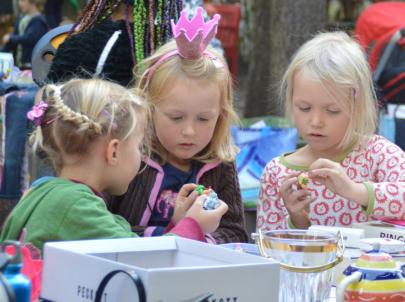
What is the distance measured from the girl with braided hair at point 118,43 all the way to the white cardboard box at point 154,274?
51.7 inches

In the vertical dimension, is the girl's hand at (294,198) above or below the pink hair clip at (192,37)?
below

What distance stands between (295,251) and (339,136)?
3.61 ft

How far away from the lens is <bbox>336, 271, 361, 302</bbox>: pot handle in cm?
217

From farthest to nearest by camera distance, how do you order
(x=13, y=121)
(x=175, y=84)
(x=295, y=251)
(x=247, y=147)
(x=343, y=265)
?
(x=247, y=147)
(x=13, y=121)
(x=175, y=84)
(x=343, y=265)
(x=295, y=251)

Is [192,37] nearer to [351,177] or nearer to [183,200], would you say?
[183,200]

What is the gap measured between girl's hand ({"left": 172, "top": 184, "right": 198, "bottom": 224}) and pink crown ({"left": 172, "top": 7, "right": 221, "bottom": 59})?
1.60 ft

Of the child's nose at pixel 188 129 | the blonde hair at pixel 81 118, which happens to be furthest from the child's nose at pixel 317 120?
the blonde hair at pixel 81 118

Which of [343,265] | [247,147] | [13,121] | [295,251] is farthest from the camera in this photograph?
[247,147]

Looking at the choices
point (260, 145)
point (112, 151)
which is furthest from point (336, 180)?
point (260, 145)

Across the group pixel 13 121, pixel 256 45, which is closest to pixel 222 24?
pixel 256 45

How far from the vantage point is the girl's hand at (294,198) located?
126 inches

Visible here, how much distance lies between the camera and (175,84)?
3145mm

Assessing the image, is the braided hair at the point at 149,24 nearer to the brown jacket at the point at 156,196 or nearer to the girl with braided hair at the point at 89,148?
the brown jacket at the point at 156,196

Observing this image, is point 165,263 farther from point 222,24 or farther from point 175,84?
point 222,24
